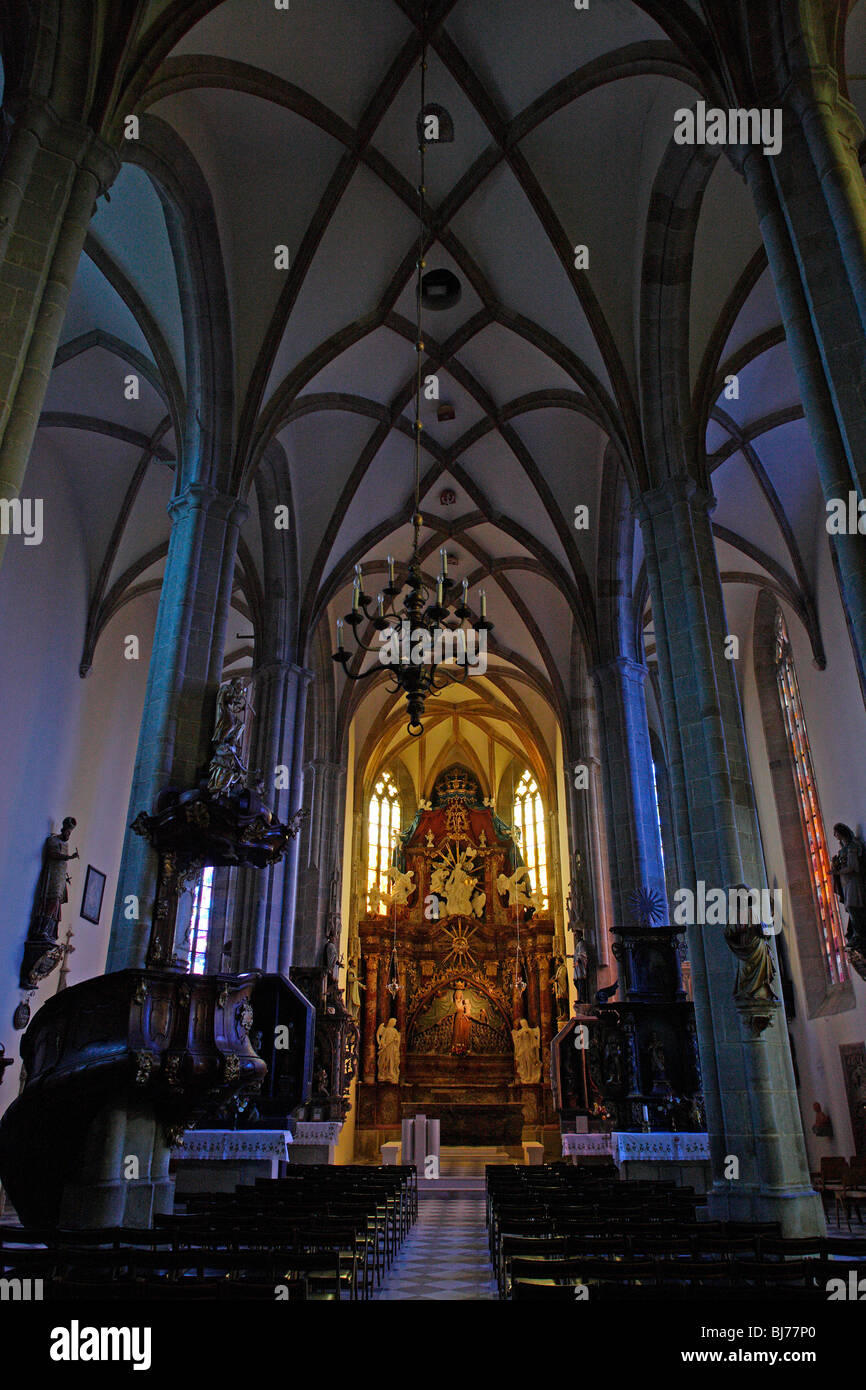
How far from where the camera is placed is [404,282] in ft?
47.8

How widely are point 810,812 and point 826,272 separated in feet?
45.7

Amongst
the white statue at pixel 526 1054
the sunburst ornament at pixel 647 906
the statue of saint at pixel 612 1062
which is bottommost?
the statue of saint at pixel 612 1062

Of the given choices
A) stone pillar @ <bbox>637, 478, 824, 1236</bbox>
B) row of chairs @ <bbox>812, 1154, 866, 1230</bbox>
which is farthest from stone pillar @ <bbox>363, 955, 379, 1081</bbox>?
stone pillar @ <bbox>637, 478, 824, 1236</bbox>

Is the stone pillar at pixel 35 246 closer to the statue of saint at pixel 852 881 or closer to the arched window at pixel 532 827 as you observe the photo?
the statue of saint at pixel 852 881

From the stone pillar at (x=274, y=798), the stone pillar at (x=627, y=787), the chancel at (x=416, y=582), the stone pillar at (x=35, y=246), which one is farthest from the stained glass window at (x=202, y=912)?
the stone pillar at (x=35, y=246)

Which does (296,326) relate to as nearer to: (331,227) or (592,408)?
(331,227)

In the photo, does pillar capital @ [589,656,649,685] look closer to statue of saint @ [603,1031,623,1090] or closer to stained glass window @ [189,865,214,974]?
statue of saint @ [603,1031,623,1090]

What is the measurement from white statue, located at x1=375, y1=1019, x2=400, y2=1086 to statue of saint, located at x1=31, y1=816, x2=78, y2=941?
46.5ft

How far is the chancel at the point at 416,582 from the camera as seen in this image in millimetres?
7152

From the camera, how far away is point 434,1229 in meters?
11.8

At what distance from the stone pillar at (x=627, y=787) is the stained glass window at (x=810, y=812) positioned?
12.8 feet

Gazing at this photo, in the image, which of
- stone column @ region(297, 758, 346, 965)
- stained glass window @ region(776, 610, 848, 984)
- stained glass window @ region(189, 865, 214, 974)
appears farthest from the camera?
stone column @ region(297, 758, 346, 965)

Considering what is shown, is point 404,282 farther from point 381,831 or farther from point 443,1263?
point 381,831

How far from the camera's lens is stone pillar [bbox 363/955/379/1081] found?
26.5 m
